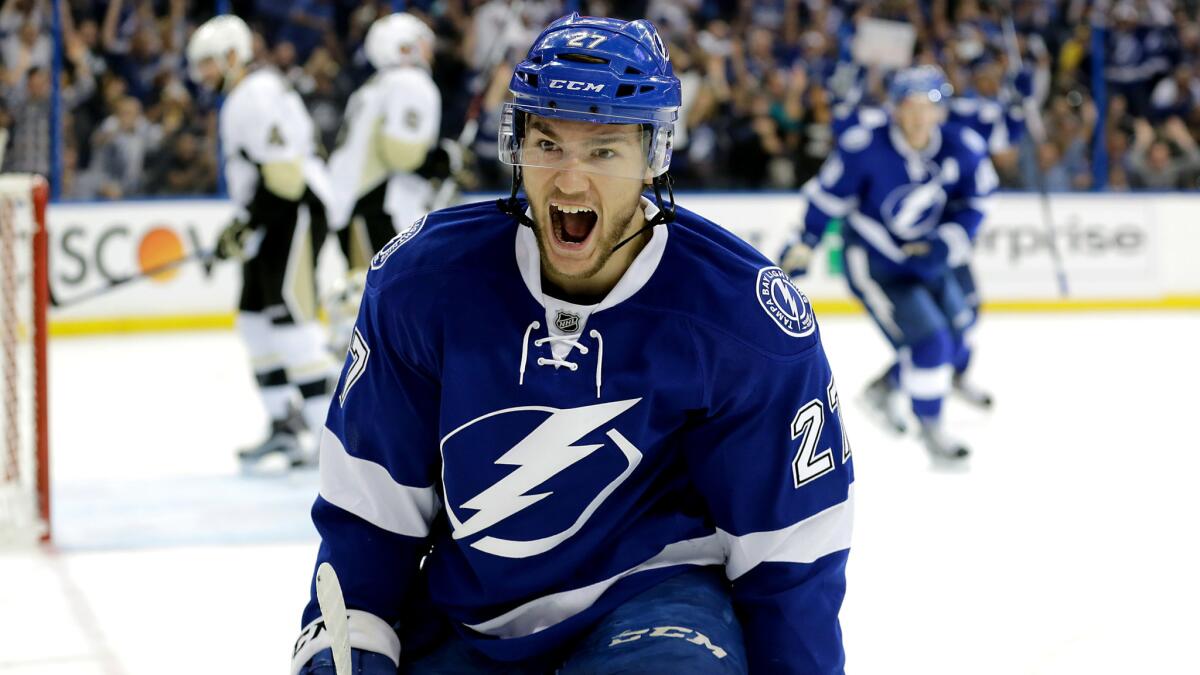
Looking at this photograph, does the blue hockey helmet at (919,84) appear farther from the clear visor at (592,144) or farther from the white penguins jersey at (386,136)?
the clear visor at (592,144)

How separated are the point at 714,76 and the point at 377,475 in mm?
7378

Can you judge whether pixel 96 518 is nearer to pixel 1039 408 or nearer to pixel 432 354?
pixel 432 354

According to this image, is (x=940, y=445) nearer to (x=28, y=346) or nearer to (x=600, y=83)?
(x=28, y=346)

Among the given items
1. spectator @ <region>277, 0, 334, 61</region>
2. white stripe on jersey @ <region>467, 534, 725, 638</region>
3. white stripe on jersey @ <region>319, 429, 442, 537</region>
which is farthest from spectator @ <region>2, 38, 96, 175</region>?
white stripe on jersey @ <region>467, 534, 725, 638</region>

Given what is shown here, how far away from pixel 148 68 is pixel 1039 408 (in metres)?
4.70

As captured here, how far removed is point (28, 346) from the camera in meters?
3.98

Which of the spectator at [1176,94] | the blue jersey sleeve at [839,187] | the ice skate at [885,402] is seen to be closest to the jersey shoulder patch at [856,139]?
the blue jersey sleeve at [839,187]

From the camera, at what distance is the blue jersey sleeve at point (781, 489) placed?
1.64 metres

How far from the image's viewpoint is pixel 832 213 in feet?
17.3

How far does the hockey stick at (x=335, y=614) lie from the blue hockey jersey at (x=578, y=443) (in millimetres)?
126

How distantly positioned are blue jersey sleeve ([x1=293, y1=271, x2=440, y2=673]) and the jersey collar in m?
0.14

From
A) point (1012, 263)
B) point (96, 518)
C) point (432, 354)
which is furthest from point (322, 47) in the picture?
point (432, 354)

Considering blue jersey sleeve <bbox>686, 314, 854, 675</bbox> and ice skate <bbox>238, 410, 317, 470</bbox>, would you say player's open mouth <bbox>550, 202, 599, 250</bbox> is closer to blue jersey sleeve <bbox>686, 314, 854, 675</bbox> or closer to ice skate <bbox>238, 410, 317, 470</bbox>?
blue jersey sleeve <bbox>686, 314, 854, 675</bbox>

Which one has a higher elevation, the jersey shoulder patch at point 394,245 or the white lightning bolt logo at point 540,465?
the jersey shoulder patch at point 394,245
